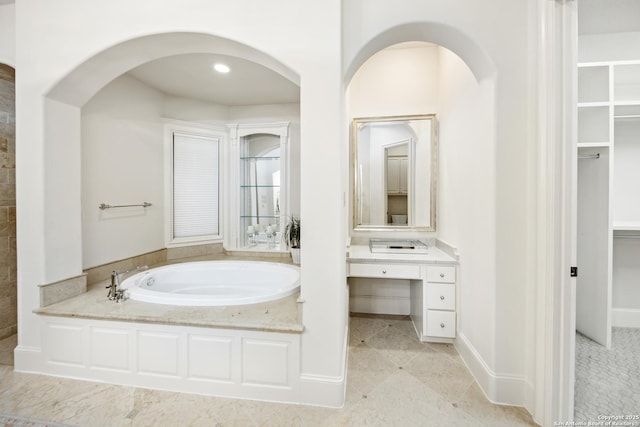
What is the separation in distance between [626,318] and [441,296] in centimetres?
188

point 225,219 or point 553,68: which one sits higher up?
point 553,68

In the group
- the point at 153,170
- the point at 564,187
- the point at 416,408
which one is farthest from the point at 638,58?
the point at 153,170

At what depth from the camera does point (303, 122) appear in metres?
1.69

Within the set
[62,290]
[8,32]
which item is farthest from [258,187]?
[8,32]

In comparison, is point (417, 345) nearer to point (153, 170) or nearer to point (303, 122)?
point (303, 122)

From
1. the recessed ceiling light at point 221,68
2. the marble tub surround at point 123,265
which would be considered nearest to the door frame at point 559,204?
the recessed ceiling light at point 221,68

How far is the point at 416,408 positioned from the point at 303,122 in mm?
1884

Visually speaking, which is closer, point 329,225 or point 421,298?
point 329,225

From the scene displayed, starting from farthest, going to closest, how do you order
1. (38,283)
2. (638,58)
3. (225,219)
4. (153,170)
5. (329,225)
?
(225,219) → (153,170) → (638,58) → (38,283) → (329,225)

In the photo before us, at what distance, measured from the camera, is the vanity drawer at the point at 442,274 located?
230 cm

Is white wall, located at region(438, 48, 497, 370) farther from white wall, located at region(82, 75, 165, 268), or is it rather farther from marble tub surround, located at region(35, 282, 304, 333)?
white wall, located at region(82, 75, 165, 268)

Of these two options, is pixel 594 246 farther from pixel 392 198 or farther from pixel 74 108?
pixel 74 108

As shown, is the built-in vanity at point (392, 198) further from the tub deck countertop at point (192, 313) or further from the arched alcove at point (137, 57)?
the arched alcove at point (137, 57)

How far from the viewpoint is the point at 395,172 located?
2.97m
